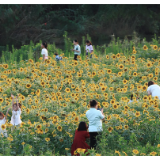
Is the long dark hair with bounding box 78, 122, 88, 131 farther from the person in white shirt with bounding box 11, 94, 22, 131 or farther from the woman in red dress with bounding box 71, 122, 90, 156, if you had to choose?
the person in white shirt with bounding box 11, 94, 22, 131

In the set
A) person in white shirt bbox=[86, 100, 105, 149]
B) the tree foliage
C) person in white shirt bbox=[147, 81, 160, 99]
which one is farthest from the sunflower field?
the tree foliage

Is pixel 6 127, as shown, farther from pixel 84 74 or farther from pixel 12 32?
pixel 12 32

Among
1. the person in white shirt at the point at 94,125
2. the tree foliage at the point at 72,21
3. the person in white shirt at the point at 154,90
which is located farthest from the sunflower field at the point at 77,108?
the tree foliage at the point at 72,21

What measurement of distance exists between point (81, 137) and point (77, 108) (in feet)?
5.85

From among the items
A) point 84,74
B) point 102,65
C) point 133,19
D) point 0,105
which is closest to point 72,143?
point 0,105

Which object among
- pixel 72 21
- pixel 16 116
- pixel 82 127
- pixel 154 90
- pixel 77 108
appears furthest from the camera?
pixel 72 21

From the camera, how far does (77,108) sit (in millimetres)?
7469

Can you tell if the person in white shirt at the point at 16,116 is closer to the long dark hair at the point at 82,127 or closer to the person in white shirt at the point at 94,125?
the long dark hair at the point at 82,127

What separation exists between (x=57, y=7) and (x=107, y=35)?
16.8ft

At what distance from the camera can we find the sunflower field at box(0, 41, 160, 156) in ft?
18.3

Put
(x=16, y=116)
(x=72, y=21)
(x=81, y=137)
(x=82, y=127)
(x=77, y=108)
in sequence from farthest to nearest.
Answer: (x=72, y=21), (x=77, y=108), (x=16, y=116), (x=82, y=127), (x=81, y=137)

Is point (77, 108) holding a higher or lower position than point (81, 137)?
higher

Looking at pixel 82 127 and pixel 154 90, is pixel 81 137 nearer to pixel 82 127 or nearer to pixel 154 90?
pixel 82 127

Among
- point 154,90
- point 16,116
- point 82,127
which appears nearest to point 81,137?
point 82,127
